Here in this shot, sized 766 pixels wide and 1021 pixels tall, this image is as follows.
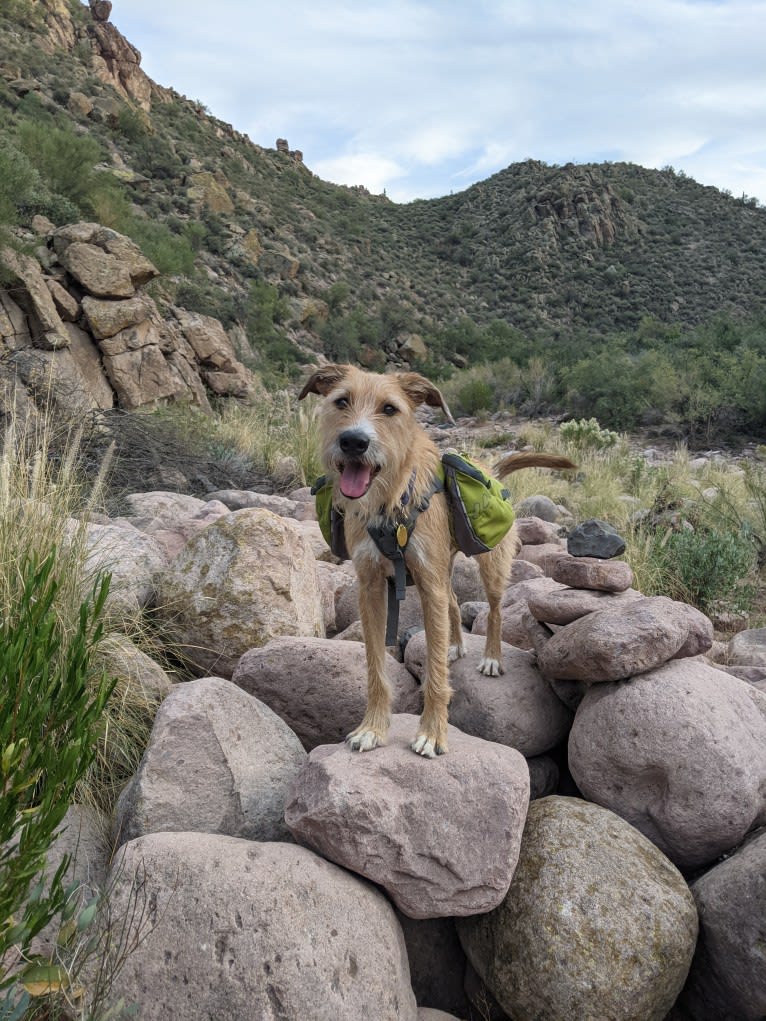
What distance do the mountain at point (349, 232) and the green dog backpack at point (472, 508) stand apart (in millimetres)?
14029

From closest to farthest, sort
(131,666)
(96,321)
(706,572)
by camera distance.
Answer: (131,666) → (706,572) → (96,321)

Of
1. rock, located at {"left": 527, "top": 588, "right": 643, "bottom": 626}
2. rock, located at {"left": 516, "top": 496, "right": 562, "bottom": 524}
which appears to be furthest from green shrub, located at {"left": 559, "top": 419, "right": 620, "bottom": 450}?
rock, located at {"left": 527, "top": 588, "right": 643, "bottom": 626}

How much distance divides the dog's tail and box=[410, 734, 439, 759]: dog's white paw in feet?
5.68

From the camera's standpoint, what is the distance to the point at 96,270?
12422 millimetres

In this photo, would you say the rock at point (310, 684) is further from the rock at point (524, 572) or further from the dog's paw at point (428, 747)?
the rock at point (524, 572)

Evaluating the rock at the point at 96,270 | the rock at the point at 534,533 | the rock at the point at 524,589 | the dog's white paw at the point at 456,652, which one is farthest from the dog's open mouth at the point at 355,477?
the rock at the point at 96,270

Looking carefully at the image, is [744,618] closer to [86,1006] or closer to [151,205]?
[86,1006]

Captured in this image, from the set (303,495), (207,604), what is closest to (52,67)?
(303,495)

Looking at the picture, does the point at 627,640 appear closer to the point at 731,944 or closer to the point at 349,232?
the point at 731,944

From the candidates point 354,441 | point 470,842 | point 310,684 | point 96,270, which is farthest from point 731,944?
point 96,270

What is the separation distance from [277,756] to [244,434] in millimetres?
8545

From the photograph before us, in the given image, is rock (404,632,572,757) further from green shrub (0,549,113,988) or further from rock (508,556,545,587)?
green shrub (0,549,113,988)

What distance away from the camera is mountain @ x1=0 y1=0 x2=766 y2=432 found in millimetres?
24922

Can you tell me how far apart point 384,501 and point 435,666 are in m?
0.79
